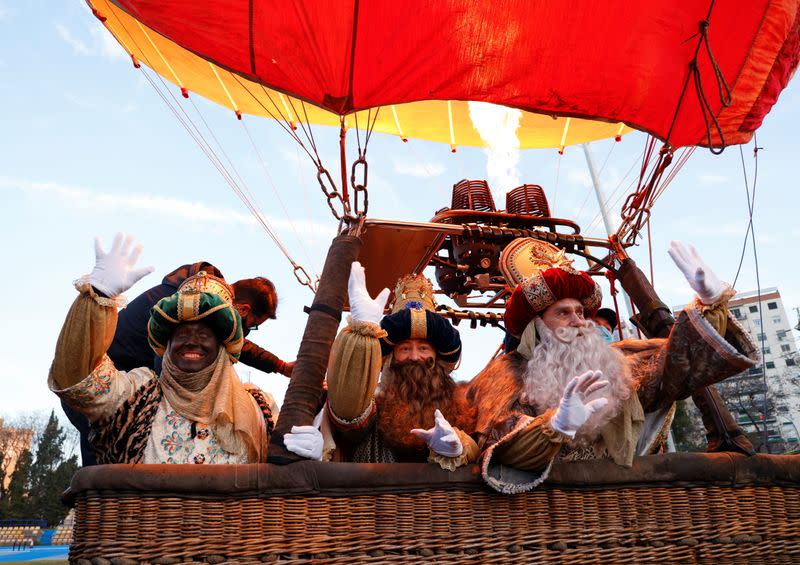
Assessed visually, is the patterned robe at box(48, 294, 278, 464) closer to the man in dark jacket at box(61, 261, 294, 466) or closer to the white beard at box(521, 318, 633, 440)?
the man in dark jacket at box(61, 261, 294, 466)

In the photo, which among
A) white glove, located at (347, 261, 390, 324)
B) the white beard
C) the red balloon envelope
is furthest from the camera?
the red balloon envelope

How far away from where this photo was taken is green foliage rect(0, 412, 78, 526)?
2639 centimetres

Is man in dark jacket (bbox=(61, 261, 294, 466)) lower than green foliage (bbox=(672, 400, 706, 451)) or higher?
lower

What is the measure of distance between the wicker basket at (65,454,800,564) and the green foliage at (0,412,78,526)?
84.3 feet

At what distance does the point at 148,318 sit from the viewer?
327 centimetres

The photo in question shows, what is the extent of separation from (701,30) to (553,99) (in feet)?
2.92

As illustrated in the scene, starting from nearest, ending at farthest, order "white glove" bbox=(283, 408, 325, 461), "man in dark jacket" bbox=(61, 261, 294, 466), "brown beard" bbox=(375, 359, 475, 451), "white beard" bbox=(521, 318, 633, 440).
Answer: "white glove" bbox=(283, 408, 325, 461)
"white beard" bbox=(521, 318, 633, 440)
"brown beard" bbox=(375, 359, 475, 451)
"man in dark jacket" bbox=(61, 261, 294, 466)

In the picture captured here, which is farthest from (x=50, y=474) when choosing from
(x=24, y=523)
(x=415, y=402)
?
(x=415, y=402)

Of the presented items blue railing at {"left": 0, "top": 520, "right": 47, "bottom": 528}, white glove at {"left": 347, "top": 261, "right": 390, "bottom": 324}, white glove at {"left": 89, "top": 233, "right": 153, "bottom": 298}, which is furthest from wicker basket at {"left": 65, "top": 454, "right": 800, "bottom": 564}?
blue railing at {"left": 0, "top": 520, "right": 47, "bottom": 528}

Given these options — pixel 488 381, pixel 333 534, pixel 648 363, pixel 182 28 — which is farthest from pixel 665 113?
pixel 333 534

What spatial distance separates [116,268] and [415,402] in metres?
1.42

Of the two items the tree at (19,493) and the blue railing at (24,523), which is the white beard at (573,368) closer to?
the blue railing at (24,523)

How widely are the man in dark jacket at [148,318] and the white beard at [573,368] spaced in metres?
1.80

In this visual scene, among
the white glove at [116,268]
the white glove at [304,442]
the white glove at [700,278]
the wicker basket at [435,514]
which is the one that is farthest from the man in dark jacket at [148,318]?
the white glove at [700,278]
